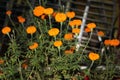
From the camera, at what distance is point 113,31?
4074 mm

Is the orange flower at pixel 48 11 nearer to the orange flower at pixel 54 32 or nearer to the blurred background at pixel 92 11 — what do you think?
the orange flower at pixel 54 32

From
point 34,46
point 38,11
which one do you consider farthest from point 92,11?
point 34,46

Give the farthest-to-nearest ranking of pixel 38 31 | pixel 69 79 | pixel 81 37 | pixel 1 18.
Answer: pixel 1 18 → pixel 81 37 → pixel 38 31 → pixel 69 79

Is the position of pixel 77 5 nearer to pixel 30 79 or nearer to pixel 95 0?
pixel 95 0

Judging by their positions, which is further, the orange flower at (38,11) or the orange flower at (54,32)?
the orange flower at (38,11)

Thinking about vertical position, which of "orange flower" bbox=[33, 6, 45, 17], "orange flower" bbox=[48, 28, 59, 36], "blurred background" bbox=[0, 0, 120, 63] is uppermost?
"orange flower" bbox=[33, 6, 45, 17]

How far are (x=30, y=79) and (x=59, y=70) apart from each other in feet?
0.90

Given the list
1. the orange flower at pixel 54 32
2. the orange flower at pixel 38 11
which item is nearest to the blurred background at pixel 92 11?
the orange flower at pixel 38 11

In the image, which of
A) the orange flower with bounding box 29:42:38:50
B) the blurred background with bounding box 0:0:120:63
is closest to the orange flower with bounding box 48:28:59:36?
the orange flower with bounding box 29:42:38:50

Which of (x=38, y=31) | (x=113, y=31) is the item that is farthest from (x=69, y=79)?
(x=113, y=31)

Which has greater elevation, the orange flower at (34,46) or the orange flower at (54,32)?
the orange flower at (54,32)

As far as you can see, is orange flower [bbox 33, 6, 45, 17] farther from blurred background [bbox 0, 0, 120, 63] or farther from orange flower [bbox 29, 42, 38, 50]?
blurred background [bbox 0, 0, 120, 63]

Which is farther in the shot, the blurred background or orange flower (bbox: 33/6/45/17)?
the blurred background

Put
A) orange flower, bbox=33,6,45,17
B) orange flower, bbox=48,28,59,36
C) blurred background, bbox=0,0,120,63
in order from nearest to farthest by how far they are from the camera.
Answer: orange flower, bbox=48,28,59,36, orange flower, bbox=33,6,45,17, blurred background, bbox=0,0,120,63
